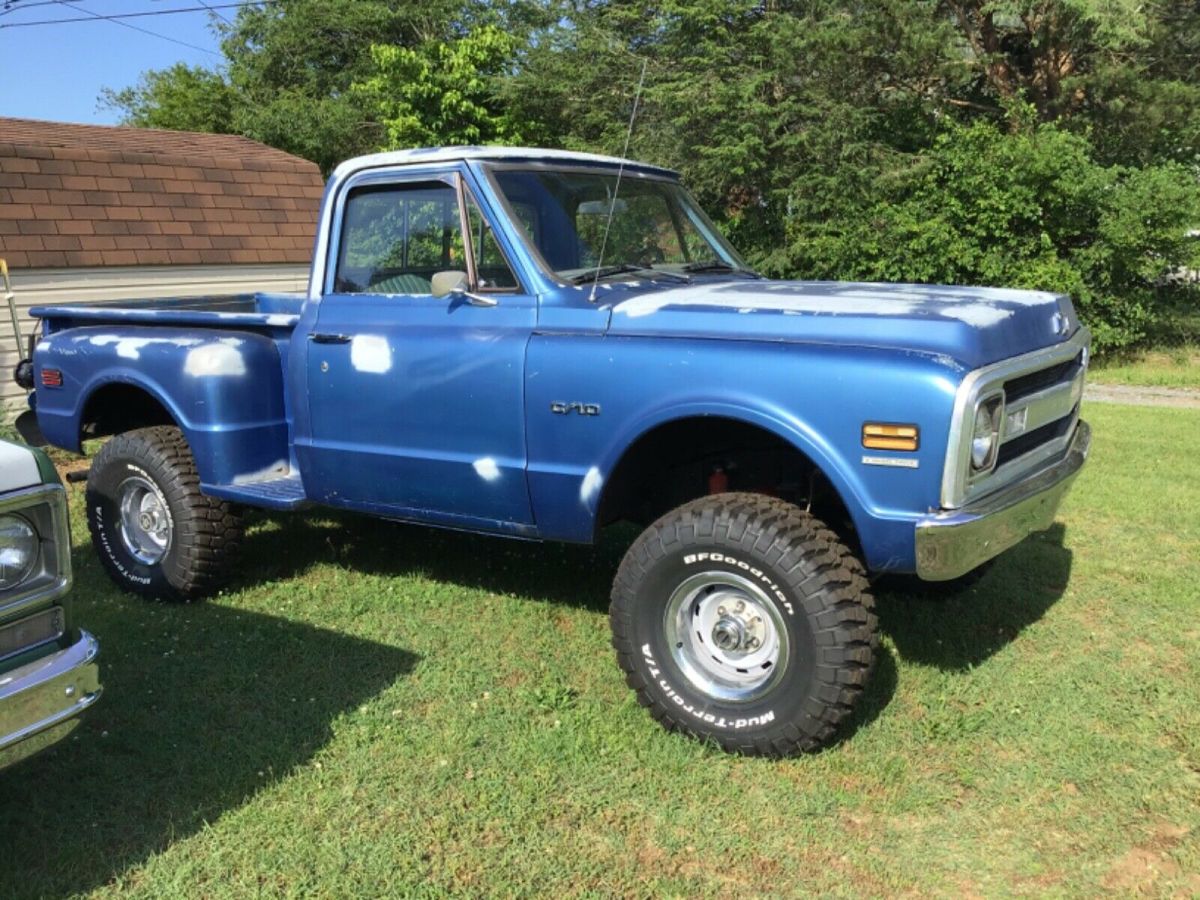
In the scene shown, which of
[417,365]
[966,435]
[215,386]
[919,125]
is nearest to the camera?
[966,435]

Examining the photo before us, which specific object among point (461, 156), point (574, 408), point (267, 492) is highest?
point (461, 156)

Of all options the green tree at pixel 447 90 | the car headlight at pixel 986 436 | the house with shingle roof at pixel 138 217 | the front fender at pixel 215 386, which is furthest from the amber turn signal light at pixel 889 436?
the green tree at pixel 447 90

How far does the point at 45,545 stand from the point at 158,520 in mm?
2404

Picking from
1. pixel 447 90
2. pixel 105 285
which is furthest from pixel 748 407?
pixel 447 90

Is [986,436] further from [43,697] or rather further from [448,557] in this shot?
[448,557]

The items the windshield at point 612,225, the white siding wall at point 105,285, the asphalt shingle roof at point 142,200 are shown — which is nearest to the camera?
the windshield at point 612,225

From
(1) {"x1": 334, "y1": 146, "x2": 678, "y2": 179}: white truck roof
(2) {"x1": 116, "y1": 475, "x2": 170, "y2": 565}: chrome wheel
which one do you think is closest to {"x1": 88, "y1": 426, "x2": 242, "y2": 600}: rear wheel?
(2) {"x1": 116, "y1": 475, "x2": 170, "y2": 565}: chrome wheel

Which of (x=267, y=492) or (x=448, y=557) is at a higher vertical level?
(x=267, y=492)

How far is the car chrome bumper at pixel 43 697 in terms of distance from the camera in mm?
2641

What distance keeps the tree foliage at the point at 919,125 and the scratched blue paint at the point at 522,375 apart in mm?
9091

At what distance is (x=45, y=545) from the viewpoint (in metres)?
2.86

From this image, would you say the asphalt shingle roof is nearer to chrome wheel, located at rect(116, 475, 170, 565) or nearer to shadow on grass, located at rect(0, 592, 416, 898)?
chrome wheel, located at rect(116, 475, 170, 565)

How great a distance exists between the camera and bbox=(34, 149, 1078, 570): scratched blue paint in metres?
3.31

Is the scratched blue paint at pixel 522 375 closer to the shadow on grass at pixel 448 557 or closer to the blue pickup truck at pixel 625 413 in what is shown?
the blue pickup truck at pixel 625 413
